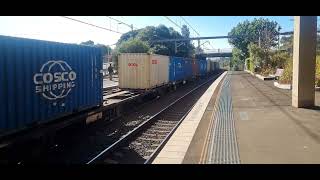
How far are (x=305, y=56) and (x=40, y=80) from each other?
11706 mm

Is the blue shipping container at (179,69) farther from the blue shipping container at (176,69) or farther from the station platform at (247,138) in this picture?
the station platform at (247,138)

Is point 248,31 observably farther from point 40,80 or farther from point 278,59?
point 40,80

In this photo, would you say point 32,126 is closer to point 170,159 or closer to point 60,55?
point 60,55

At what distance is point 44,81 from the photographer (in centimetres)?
1025

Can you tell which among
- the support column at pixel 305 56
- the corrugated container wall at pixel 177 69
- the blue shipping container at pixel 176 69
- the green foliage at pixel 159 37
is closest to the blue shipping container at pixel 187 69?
the corrugated container wall at pixel 177 69

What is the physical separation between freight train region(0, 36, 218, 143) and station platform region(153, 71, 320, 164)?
10.6ft

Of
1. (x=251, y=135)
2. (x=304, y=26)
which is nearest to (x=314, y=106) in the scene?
(x=304, y=26)

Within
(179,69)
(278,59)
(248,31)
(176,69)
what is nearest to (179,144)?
(176,69)

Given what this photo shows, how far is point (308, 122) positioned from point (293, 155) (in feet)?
15.9

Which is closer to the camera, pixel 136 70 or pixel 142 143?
pixel 142 143

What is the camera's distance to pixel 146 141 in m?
12.6

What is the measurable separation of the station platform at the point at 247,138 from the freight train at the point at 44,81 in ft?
10.6

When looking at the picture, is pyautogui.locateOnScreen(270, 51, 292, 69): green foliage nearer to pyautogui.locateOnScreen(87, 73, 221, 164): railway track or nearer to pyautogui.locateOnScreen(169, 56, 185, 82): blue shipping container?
pyautogui.locateOnScreen(169, 56, 185, 82): blue shipping container

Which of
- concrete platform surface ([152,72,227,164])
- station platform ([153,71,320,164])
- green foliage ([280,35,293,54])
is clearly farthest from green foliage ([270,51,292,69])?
concrete platform surface ([152,72,227,164])
